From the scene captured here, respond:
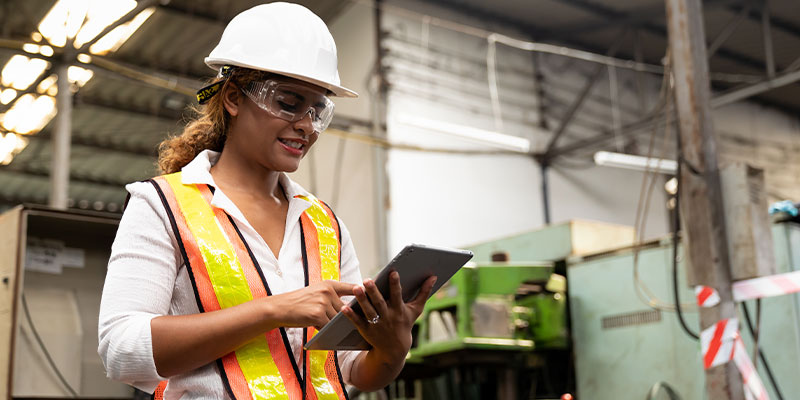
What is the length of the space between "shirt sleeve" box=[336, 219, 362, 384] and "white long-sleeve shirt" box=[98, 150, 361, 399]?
0.61ft

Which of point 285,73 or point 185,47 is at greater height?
point 185,47

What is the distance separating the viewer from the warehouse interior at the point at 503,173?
4.11 meters

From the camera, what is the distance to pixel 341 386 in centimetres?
151

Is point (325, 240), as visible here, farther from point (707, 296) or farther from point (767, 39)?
point (767, 39)

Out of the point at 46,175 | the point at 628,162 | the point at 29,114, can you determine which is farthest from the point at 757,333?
the point at 46,175

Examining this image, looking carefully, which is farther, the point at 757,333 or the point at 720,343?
the point at 757,333

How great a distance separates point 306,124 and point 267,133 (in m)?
0.07

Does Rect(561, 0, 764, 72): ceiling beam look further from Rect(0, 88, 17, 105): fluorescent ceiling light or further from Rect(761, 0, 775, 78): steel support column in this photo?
Rect(0, 88, 17, 105): fluorescent ceiling light

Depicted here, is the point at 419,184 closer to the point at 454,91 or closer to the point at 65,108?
the point at 454,91

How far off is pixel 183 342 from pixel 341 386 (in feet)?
1.07

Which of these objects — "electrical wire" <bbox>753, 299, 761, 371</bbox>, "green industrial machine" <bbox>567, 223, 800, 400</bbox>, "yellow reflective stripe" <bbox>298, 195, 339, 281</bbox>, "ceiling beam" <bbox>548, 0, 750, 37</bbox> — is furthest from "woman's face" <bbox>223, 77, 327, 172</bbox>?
"ceiling beam" <bbox>548, 0, 750, 37</bbox>

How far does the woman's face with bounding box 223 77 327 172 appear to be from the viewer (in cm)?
152

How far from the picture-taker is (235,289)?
1379mm

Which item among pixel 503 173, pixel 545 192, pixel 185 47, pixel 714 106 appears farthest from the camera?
pixel 545 192
